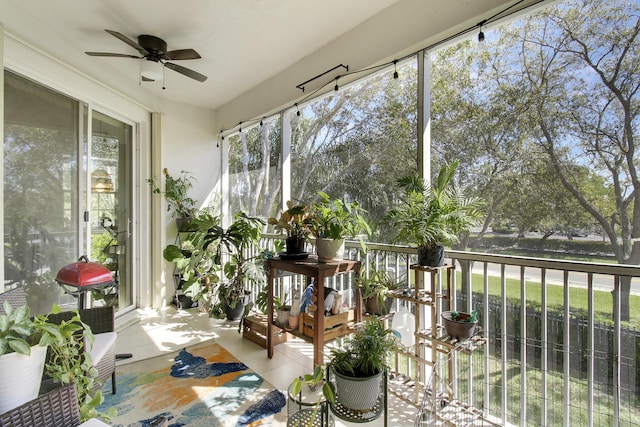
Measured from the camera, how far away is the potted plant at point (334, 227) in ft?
7.53

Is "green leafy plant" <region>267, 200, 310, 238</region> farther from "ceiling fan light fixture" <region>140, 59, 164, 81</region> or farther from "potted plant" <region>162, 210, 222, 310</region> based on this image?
"ceiling fan light fixture" <region>140, 59, 164, 81</region>

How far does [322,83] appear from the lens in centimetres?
298

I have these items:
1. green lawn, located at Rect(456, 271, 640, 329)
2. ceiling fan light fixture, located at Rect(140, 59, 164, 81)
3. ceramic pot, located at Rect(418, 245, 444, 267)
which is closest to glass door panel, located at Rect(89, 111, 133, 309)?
ceiling fan light fixture, located at Rect(140, 59, 164, 81)

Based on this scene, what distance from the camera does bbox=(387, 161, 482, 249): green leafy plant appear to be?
179 centimetres

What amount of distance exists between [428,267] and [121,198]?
3536mm

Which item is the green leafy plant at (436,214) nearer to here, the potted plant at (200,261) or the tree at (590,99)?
the tree at (590,99)

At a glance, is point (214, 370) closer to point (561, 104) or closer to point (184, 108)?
point (561, 104)

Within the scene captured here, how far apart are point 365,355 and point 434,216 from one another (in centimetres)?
84

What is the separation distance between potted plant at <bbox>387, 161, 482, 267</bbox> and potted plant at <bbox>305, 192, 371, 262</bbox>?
418 mm

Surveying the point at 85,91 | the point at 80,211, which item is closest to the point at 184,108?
the point at 85,91

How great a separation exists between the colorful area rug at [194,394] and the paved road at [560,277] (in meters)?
1.63

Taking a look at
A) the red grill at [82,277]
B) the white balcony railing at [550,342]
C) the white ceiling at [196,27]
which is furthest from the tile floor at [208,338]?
the white ceiling at [196,27]

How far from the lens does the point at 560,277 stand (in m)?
1.76

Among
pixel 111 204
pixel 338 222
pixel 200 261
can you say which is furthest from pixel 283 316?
pixel 111 204
